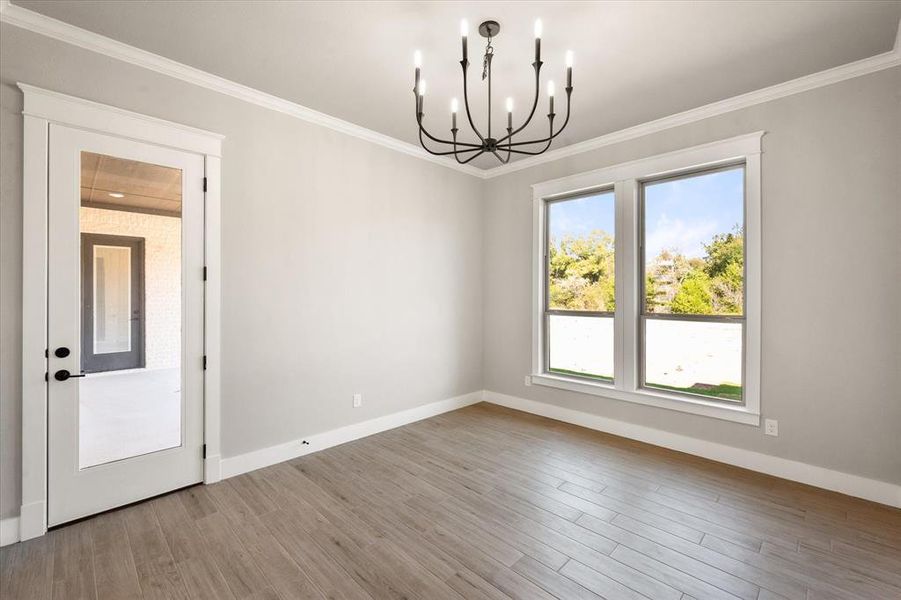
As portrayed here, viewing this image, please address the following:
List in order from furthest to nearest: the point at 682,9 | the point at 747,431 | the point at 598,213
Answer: the point at 598,213 → the point at 747,431 → the point at 682,9

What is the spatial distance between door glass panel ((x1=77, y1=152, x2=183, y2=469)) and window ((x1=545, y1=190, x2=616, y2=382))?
144 inches

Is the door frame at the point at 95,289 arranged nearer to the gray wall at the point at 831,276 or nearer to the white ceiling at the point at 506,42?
the white ceiling at the point at 506,42

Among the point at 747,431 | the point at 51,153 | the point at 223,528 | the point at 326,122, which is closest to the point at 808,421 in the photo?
the point at 747,431

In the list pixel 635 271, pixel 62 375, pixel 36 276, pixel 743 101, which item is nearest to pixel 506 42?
pixel 743 101

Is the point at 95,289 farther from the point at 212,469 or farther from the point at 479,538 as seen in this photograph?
the point at 479,538

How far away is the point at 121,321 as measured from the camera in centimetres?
268

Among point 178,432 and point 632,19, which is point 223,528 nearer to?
point 178,432

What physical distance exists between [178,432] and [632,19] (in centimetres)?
404

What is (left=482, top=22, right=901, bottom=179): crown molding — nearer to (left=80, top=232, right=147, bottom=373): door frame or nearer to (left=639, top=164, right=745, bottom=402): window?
(left=639, top=164, right=745, bottom=402): window

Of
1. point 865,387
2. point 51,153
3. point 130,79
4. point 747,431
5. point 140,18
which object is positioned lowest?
point 747,431

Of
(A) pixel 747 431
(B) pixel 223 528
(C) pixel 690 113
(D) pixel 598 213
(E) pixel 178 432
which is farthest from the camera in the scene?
(D) pixel 598 213

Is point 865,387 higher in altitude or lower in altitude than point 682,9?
lower

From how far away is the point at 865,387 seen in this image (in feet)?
9.26

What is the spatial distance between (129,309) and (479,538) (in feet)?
8.90
